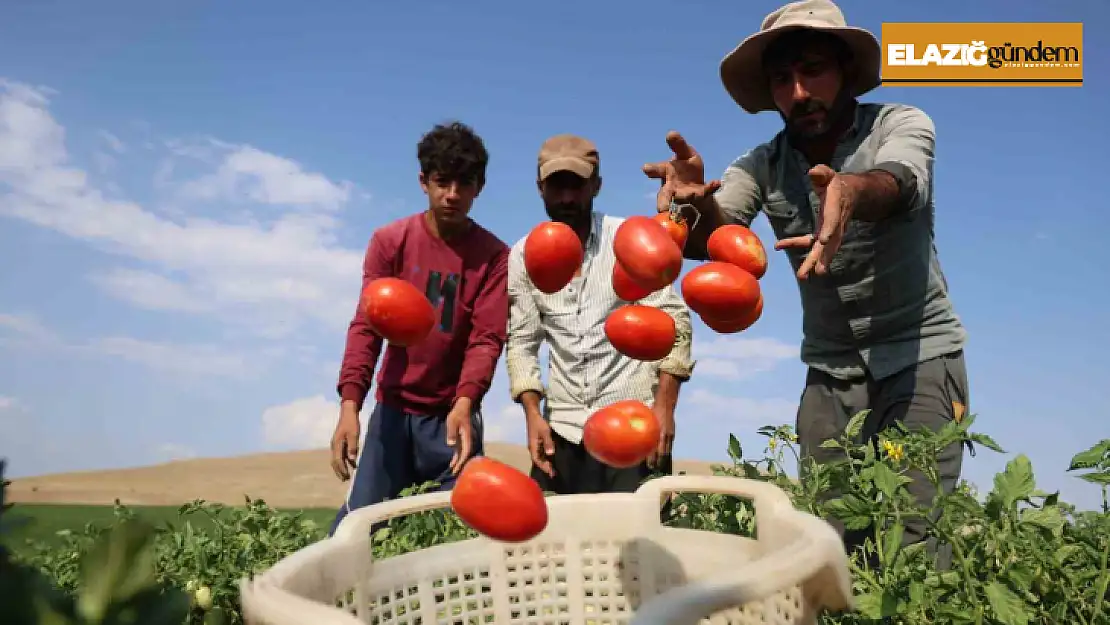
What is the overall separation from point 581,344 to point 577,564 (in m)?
1.64

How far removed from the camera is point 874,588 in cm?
148

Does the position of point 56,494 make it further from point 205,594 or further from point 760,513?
point 760,513

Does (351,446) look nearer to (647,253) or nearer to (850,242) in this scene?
(647,253)

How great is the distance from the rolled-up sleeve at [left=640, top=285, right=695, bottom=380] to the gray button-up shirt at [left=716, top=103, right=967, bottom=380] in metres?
0.46

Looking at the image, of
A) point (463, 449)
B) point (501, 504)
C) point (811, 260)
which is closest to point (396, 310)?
point (501, 504)

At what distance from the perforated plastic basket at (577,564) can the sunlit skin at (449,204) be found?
1.85m

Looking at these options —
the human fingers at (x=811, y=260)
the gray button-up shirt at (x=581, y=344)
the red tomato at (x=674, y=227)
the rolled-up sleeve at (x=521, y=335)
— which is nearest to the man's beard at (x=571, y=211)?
Answer: the gray button-up shirt at (x=581, y=344)

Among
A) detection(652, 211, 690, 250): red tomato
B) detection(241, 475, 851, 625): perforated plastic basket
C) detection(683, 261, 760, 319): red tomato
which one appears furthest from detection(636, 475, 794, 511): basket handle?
detection(652, 211, 690, 250): red tomato

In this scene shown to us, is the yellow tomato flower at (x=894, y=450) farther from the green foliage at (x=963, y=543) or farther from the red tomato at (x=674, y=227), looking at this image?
the red tomato at (x=674, y=227)

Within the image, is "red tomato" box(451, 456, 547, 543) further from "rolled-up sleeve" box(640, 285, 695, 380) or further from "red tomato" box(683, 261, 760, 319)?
"rolled-up sleeve" box(640, 285, 695, 380)

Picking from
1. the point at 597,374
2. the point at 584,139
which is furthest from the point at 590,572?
the point at 584,139

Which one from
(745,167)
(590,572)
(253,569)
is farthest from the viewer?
(745,167)

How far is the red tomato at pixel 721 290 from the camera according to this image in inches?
74.4

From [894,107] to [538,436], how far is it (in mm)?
1855
